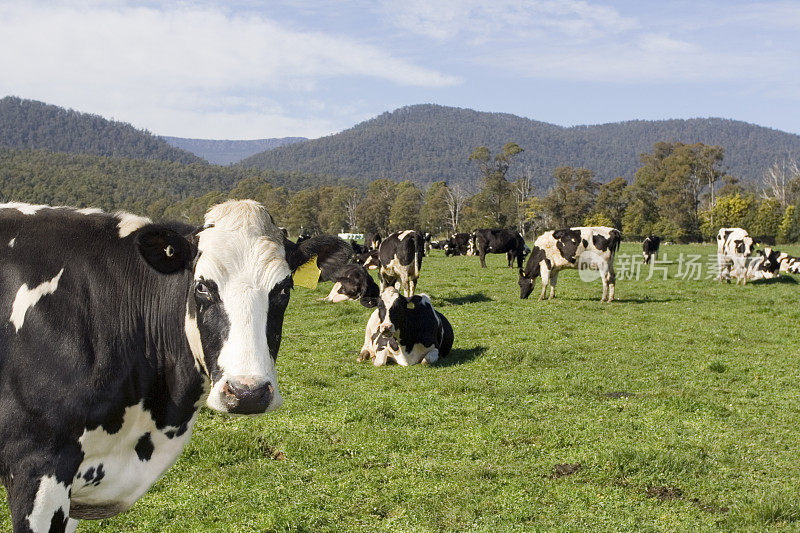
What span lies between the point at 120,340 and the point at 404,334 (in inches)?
315

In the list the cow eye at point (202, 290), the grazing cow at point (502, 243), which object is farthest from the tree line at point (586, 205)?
the cow eye at point (202, 290)

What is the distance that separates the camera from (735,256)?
2675cm

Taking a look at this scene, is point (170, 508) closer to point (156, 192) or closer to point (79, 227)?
point (79, 227)

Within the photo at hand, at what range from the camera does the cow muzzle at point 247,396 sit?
3287mm

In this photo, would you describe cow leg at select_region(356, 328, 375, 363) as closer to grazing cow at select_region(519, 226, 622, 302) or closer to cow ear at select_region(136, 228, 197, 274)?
cow ear at select_region(136, 228, 197, 274)

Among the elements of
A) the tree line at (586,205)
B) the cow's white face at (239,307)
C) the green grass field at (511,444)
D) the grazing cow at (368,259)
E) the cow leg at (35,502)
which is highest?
the tree line at (586,205)

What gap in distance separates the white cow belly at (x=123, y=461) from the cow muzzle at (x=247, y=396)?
2.48 ft

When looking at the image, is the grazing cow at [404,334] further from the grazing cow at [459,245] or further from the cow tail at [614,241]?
the grazing cow at [459,245]

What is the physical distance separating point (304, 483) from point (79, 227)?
3456 millimetres

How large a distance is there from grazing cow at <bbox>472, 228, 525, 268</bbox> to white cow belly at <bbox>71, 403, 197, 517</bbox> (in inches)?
1179

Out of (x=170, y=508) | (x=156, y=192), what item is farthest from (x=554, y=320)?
(x=156, y=192)

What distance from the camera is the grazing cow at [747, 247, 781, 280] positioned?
2758cm

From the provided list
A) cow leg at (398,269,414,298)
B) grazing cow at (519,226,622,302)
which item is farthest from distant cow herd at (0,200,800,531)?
grazing cow at (519,226,622,302)

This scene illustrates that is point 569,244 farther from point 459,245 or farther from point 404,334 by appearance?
point 459,245
